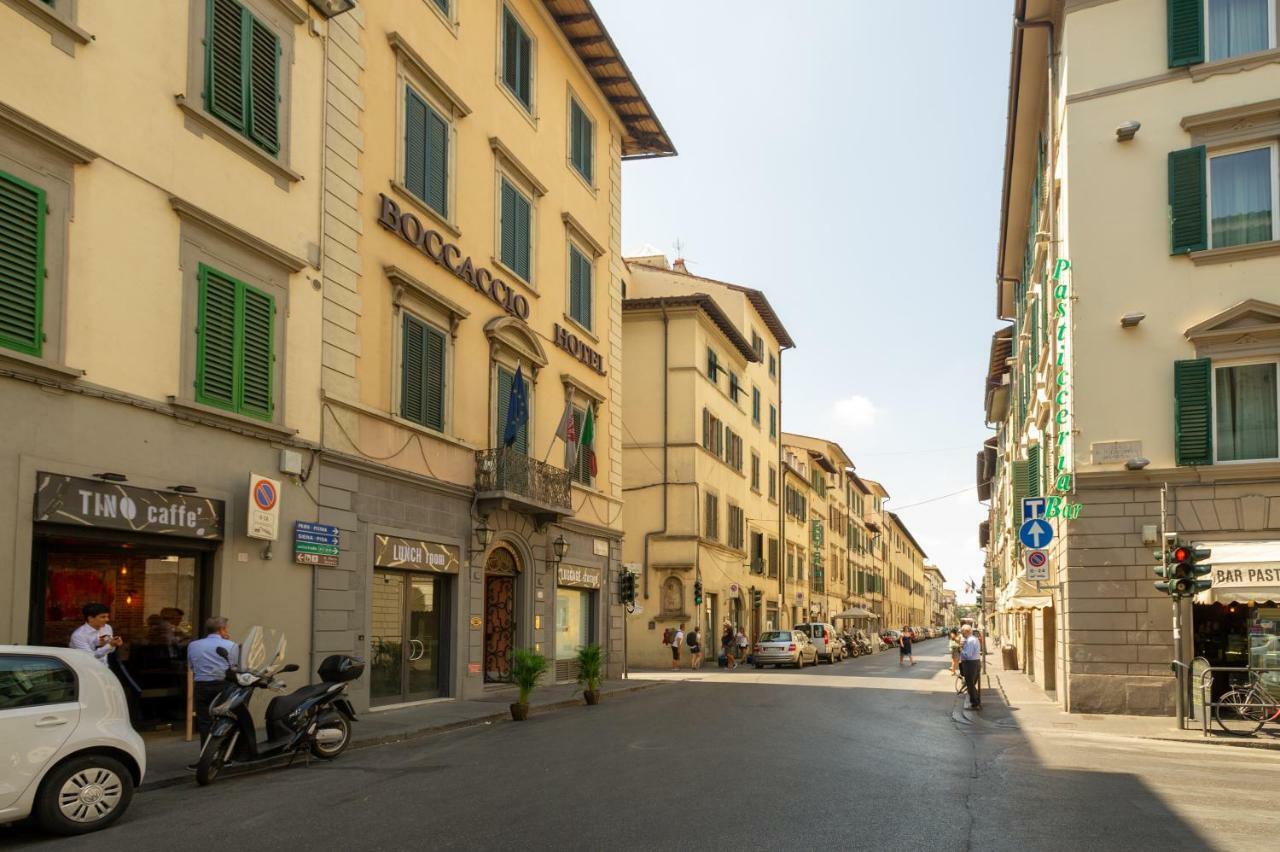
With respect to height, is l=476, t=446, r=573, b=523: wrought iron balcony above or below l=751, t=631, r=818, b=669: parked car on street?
above

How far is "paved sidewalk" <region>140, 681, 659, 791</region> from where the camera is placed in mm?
12062

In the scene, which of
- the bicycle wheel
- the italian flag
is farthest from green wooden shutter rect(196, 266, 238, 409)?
the bicycle wheel

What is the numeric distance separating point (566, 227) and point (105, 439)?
52.9 ft

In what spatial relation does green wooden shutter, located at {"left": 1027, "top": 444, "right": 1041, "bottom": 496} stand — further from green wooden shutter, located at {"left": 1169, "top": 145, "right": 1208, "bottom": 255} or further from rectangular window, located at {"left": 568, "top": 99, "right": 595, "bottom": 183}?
rectangular window, located at {"left": 568, "top": 99, "right": 595, "bottom": 183}

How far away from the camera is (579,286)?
2877 cm

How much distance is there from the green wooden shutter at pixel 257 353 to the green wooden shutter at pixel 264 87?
218cm

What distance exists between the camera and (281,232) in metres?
16.5

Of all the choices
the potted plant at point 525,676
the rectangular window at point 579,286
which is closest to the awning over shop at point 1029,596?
the potted plant at point 525,676

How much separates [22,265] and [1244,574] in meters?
17.3

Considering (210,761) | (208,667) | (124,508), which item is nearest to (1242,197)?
(208,667)

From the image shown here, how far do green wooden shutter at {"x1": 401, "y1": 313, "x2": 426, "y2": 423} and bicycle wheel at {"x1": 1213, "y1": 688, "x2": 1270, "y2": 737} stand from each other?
13193 millimetres

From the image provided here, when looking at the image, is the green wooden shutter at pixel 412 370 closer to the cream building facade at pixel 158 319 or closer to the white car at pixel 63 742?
the cream building facade at pixel 158 319

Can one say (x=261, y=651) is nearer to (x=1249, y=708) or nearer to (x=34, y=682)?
(x=34, y=682)

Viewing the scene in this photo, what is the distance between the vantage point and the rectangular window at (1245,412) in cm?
1953
